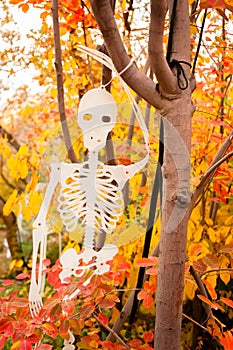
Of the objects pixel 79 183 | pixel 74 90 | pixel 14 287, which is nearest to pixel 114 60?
pixel 79 183

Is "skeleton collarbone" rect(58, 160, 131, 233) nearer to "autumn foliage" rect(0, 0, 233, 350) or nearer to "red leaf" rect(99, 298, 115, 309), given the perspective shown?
"autumn foliage" rect(0, 0, 233, 350)

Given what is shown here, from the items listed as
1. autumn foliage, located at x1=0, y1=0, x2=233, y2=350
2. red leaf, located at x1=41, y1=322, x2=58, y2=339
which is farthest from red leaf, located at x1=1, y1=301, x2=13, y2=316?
red leaf, located at x1=41, y1=322, x2=58, y2=339

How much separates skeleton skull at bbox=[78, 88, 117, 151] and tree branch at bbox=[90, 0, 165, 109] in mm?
104

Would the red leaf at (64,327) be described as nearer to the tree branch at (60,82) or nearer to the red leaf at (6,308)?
the red leaf at (6,308)

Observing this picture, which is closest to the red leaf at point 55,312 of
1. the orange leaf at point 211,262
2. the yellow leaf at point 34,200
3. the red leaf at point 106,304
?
the red leaf at point 106,304

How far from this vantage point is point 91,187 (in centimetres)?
101

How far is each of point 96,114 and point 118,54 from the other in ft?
0.59

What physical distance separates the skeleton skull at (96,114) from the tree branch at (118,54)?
10 centimetres

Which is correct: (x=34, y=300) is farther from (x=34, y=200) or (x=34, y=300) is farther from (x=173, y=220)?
(x=34, y=200)

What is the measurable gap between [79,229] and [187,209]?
32cm

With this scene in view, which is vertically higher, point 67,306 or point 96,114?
point 96,114

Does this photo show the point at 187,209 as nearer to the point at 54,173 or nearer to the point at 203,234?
the point at 54,173

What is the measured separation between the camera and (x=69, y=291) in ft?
3.24

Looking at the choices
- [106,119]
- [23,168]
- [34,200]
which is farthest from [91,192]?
[23,168]
